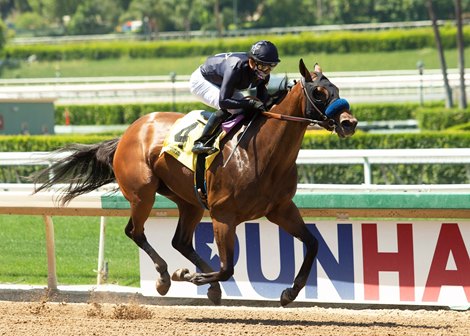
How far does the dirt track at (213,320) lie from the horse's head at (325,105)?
1.19m

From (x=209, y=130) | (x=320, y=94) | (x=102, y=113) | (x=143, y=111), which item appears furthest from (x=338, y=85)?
(x=320, y=94)

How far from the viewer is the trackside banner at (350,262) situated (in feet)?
22.1

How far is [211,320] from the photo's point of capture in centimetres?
641

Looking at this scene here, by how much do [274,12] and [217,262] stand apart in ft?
176

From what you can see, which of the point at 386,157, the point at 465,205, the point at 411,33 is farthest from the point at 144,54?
the point at 465,205

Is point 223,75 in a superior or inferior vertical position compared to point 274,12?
superior

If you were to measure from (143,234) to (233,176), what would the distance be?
1.13 meters

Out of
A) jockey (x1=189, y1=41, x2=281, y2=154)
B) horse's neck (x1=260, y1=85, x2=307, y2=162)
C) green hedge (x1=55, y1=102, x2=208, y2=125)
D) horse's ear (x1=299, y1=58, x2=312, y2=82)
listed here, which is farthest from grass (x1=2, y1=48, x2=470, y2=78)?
horse's ear (x1=299, y1=58, x2=312, y2=82)

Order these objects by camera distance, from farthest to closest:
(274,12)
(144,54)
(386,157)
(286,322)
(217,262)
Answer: (274,12) < (144,54) < (386,157) < (217,262) < (286,322)

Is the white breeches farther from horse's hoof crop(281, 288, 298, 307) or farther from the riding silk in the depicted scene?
horse's hoof crop(281, 288, 298, 307)

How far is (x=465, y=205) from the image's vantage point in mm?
6539

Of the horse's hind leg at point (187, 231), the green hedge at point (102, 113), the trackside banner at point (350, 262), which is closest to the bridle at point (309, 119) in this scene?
the horse's hind leg at point (187, 231)

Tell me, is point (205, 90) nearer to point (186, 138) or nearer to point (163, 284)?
point (186, 138)

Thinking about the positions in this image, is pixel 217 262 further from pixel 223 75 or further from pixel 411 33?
pixel 411 33
